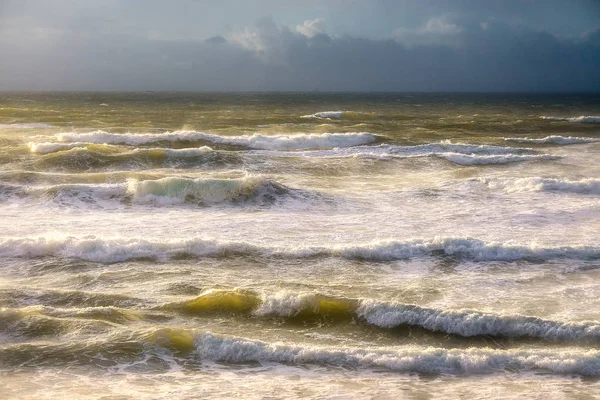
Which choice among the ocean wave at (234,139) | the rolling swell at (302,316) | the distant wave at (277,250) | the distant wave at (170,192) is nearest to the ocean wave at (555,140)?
the ocean wave at (234,139)

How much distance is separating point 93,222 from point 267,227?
175 inches

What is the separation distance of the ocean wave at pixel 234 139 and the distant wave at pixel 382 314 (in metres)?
24.4

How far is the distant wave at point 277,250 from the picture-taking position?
12.2 m

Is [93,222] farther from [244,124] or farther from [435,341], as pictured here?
[244,124]

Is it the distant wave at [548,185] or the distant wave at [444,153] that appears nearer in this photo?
the distant wave at [548,185]

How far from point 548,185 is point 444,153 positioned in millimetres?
9591

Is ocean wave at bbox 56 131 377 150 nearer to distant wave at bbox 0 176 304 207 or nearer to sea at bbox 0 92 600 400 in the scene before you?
sea at bbox 0 92 600 400

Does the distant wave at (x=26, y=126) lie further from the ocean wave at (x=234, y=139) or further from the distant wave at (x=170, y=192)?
the distant wave at (x=170, y=192)

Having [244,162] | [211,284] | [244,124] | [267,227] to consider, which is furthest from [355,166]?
[244,124]

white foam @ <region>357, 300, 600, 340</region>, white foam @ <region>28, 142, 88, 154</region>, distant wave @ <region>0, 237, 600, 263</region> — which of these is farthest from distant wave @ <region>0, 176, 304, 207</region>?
white foam @ <region>28, 142, 88, 154</region>

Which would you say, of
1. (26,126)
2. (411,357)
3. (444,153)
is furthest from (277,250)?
(26,126)

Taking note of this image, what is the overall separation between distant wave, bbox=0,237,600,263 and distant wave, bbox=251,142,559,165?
15.1 m

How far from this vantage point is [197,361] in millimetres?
7664

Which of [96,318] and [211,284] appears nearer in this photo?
[96,318]
